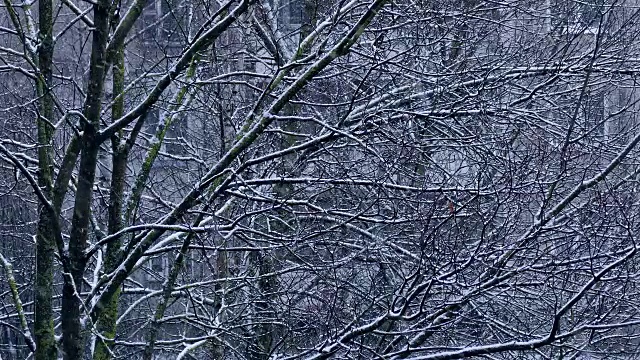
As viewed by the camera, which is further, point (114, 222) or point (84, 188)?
point (114, 222)

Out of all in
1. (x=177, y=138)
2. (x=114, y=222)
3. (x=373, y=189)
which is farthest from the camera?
(x=177, y=138)

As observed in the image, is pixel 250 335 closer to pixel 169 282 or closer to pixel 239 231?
pixel 169 282

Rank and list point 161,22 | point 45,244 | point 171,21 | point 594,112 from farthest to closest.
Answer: point 171,21 → point 161,22 → point 594,112 → point 45,244

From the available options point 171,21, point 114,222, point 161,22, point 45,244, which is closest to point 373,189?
point 114,222

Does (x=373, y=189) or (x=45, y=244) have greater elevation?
(x=373, y=189)

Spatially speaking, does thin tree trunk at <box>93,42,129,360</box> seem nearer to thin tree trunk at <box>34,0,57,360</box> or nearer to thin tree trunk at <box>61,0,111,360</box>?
thin tree trunk at <box>34,0,57,360</box>

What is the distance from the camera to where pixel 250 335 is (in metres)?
7.64

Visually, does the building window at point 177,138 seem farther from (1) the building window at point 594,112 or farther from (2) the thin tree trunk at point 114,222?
(1) the building window at point 594,112

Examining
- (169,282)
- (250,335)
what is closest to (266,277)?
(250,335)

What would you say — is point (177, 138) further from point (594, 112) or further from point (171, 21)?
point (594, 112)

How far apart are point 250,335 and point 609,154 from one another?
11.9 feet

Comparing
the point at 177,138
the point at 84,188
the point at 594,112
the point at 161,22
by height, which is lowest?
the point at 84,188

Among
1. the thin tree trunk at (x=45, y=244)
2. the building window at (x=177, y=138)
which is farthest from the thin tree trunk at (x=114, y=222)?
the building window at (x=177, y=138)

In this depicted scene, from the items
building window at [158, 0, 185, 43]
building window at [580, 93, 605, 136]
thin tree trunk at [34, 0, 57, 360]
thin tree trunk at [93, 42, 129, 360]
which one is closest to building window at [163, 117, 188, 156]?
building window at [158, 0, 185, 43]
